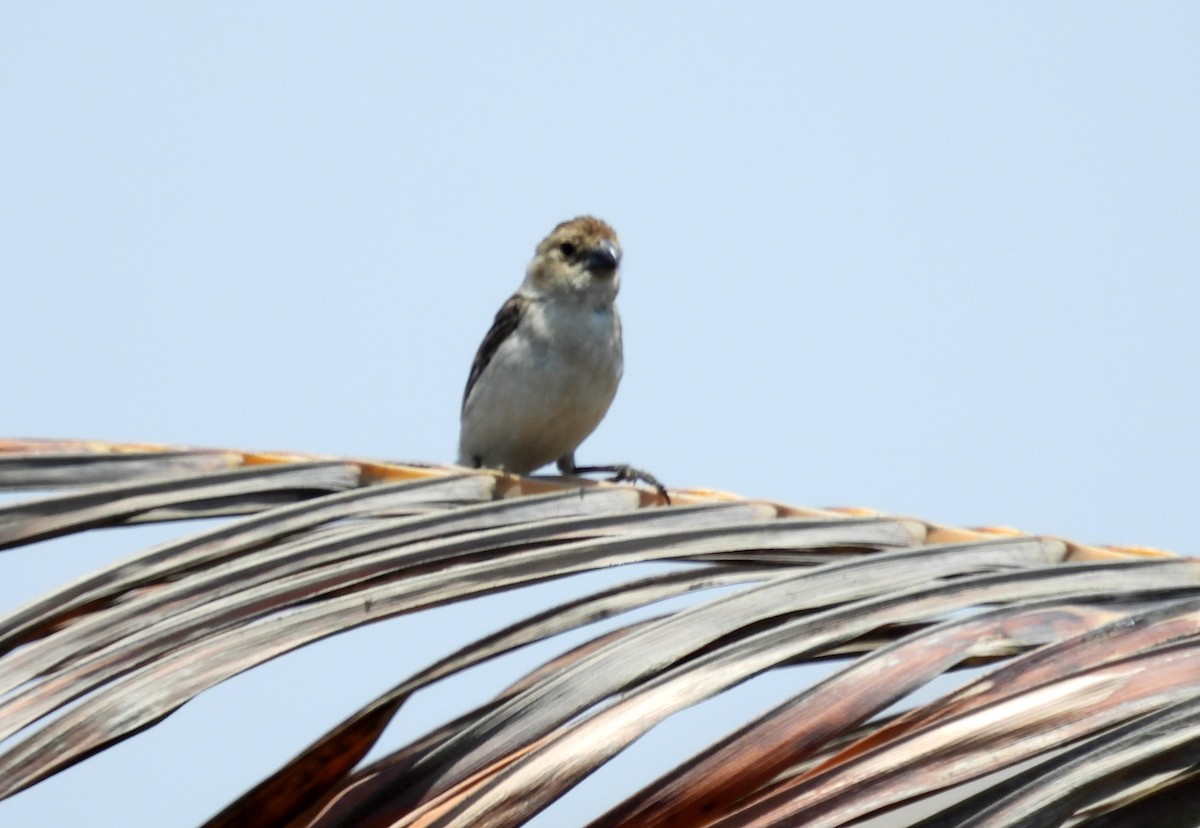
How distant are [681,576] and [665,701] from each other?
524 mm

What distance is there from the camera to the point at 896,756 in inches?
91.7

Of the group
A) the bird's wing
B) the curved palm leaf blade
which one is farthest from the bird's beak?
the curved palm leaf blade

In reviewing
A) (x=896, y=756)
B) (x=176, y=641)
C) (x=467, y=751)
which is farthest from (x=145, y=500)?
(x=896, y=756)

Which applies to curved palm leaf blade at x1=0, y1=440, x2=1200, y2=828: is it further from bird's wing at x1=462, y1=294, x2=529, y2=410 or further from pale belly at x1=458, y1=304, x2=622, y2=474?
bird's wing at x1=462, y1=294, x2=529, y2=410

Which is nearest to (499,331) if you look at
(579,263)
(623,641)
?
(579,263)

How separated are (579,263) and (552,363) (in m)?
0.68

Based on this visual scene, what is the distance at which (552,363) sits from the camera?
648 cm

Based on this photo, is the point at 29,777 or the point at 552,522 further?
the point at 552,522

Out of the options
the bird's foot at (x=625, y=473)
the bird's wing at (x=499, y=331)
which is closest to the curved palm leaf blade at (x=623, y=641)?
the bird's foot at (x=625, y=473)

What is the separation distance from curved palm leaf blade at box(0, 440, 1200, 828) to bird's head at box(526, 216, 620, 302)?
3.61m

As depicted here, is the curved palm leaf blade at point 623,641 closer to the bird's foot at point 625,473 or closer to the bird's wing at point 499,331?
the bird's foot at point 625,473

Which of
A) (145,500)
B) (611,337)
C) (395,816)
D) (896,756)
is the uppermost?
(611,337)

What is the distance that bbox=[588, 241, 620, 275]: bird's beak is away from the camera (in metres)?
6.93

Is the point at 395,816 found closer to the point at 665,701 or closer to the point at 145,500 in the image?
the point at 665,701
